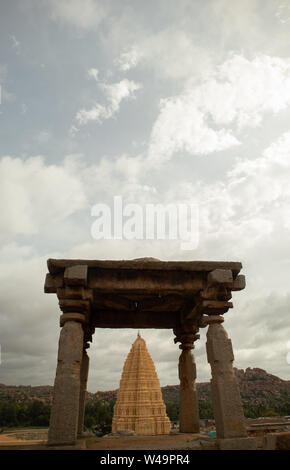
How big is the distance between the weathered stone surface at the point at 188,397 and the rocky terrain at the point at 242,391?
7540 cm

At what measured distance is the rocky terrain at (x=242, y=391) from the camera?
3202 inches

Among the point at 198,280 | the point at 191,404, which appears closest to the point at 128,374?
the point at 191,404

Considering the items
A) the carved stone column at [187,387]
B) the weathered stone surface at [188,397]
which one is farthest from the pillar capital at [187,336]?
the weathered stone surface at [188,397]

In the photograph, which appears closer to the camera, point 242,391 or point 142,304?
point 142,304

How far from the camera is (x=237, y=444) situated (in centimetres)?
580

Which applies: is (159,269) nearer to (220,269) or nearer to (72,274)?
(220,269)

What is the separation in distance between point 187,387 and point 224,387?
328cm

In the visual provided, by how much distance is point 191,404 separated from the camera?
9.30 meters

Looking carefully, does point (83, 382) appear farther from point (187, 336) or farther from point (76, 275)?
point (76, 275)

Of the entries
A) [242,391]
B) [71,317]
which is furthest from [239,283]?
[242,391]

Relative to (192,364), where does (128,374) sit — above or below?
above

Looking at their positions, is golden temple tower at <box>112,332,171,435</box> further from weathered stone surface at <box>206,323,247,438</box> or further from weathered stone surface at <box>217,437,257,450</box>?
weathered stone surface at <box>217,437,257,450</box>
